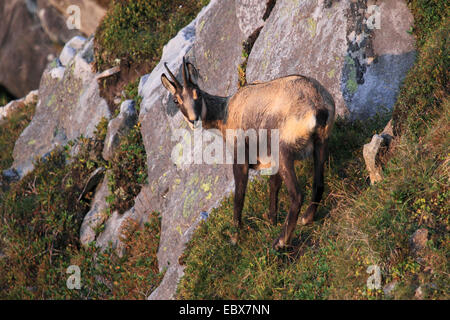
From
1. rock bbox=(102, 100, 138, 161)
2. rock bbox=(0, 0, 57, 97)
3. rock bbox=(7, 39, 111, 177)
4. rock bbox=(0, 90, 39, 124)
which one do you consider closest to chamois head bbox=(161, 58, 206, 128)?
rock bbox=(102, 100, 138, 161)

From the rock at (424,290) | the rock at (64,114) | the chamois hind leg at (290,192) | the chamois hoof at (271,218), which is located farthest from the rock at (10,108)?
the rock at (424,290)

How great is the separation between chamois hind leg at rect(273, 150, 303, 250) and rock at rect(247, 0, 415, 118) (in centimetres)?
251

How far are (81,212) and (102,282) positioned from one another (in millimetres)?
2651

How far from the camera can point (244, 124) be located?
887cm

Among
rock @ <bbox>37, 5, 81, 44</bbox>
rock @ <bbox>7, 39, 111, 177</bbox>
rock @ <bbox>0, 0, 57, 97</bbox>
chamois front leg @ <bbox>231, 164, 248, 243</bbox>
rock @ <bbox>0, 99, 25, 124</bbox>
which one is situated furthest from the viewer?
rock @ <bbox>0, 0, 57, 97</bbox>

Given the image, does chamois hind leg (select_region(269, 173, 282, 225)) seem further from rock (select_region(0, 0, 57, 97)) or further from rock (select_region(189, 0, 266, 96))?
rock (select_region(0, 0, 57, 97))

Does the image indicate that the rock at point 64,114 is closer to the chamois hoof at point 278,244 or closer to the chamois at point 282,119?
the chamois at point 282,119

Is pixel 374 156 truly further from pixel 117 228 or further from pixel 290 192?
pixel 117 228

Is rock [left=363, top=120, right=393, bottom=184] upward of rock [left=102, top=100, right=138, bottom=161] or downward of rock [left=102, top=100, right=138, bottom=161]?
downward

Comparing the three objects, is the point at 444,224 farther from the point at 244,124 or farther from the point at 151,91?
the point at 151,91

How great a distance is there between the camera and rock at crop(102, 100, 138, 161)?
14.1 meters

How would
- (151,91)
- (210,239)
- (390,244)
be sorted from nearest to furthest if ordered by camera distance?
1. (390,244)
2. (210,239)
3. (151,91)

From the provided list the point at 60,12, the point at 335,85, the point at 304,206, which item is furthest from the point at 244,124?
the point at 60,12

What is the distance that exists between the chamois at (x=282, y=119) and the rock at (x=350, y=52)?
1926 millimetres
